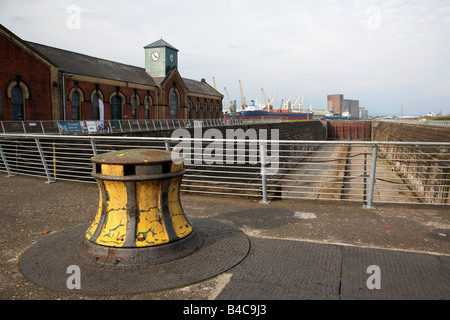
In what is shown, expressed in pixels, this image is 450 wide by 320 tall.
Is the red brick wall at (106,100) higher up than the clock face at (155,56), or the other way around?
the clock face at (155,56)

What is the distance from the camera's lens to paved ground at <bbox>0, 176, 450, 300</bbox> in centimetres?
300

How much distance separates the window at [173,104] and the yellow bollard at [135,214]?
43.4 metres

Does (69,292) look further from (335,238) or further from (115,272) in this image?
(335,238)

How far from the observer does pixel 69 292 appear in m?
3.00

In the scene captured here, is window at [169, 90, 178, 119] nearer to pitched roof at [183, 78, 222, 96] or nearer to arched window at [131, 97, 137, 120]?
pitched roof at [183, 78, 222, 96]

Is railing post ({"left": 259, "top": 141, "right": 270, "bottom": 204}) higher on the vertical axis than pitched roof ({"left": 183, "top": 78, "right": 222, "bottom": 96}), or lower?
lower

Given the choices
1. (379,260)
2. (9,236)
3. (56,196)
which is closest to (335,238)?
(379,260)

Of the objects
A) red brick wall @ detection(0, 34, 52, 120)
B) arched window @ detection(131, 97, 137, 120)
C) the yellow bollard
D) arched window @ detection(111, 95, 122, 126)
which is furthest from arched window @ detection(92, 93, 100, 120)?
the yellow bollard

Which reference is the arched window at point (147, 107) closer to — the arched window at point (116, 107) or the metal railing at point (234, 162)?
the arched window at point (116, 107)

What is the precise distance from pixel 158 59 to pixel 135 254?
46322 mm

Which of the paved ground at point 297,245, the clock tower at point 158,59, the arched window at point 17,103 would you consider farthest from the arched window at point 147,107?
the paved ground at point 297,245

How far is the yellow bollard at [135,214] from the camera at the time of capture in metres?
3.60

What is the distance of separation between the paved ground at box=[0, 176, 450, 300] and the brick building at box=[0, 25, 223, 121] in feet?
77.3
